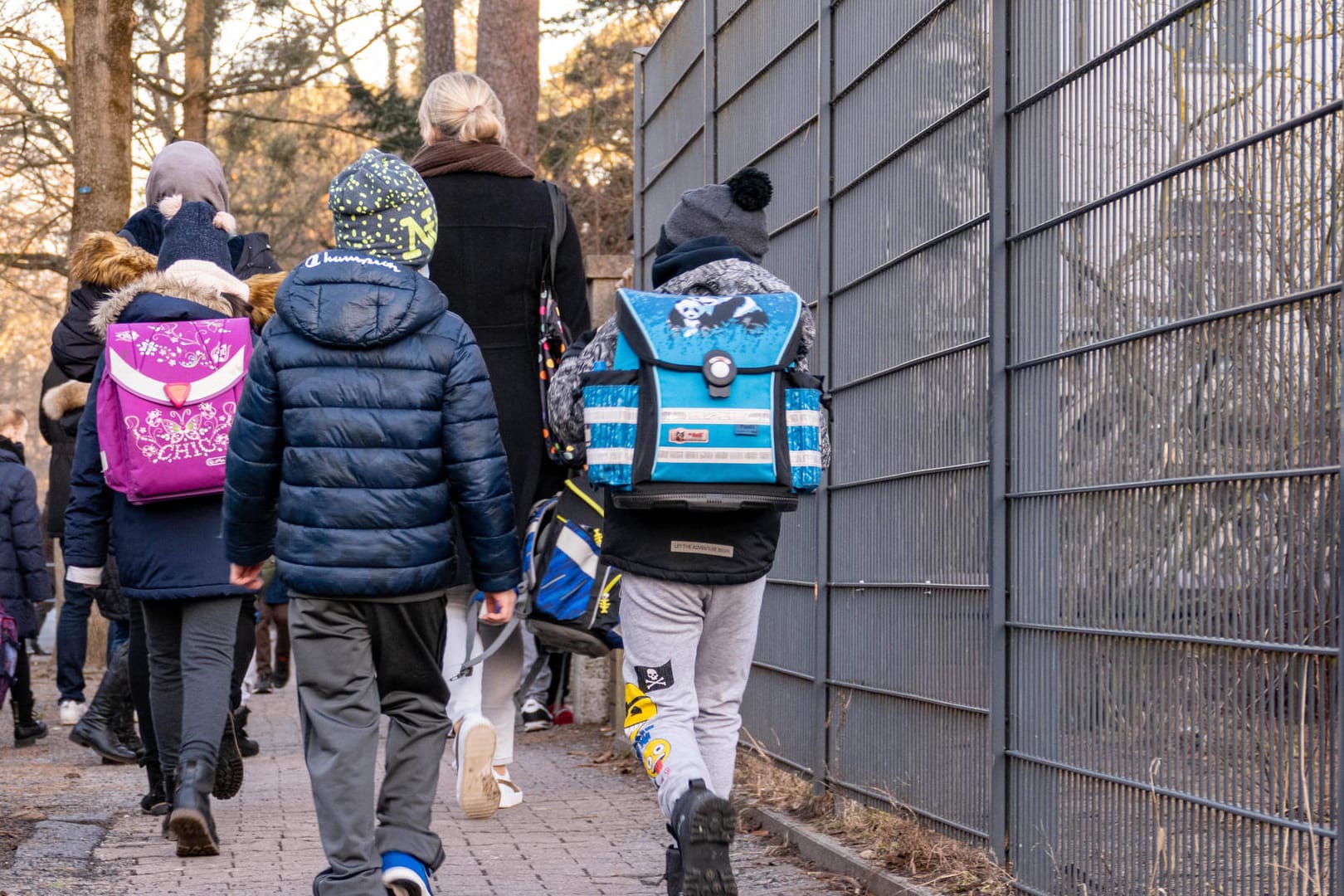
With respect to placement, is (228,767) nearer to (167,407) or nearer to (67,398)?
(167,407)

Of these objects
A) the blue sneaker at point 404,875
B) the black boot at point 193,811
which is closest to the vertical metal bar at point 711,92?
the black boot at point 193,811

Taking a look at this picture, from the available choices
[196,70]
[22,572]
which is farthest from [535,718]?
[196,70]

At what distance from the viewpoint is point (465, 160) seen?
5.79 meters

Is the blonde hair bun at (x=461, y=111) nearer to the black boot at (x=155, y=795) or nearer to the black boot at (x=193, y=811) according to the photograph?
the black boot at (x=193, y=811)

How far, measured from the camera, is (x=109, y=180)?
13703mm

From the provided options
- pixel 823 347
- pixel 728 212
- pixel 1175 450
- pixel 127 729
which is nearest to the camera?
pixel 1175 450

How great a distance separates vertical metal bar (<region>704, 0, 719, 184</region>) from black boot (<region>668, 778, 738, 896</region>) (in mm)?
3878

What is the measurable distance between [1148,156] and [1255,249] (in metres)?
0.50

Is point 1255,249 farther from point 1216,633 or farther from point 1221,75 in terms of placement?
point 1216,633

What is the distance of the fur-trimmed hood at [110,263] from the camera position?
243 inches

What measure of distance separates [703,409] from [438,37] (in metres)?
12.9

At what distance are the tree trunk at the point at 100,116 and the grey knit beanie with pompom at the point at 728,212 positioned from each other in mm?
9808

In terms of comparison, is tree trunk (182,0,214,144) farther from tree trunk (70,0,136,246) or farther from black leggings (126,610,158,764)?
black leggings (126,610,158,764)

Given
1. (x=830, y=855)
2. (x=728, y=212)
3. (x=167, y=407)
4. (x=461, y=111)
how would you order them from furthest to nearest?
(x=461, y=111) → (x=167, y=407) → (x=830, y=855) → (x=728, y=212)
